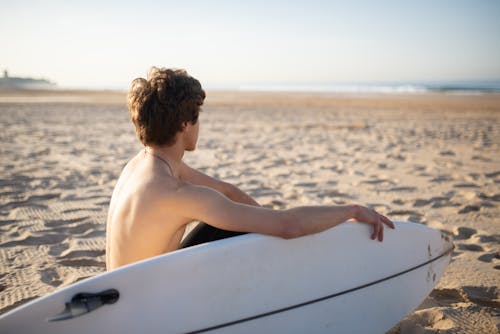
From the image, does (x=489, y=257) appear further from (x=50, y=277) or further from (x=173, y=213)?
(x=50, y=277)

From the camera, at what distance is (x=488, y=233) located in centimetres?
295

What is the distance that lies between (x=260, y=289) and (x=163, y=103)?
890 mm

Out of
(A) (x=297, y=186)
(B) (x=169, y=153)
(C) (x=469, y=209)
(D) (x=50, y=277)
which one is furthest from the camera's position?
(A) (x=297, y=186)

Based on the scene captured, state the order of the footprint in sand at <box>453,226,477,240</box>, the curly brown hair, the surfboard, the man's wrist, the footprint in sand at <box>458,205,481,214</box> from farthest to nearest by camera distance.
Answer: the footprint in sand at <box>458,205,481,214</box> < the footprint in sand at <box>453,226,477,240</box> < the man's wrist < the curly brown hair < the surfboard

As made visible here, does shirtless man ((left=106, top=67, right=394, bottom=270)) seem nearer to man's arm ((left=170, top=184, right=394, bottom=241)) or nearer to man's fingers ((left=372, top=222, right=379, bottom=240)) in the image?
man's arm ((left=170, top=184, right=394, bottom=241))

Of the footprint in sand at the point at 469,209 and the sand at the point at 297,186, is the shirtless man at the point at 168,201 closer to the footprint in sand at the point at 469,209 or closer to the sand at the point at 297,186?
the sand at the point at 297,186

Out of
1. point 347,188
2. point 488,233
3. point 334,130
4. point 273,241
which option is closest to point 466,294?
point 488,233

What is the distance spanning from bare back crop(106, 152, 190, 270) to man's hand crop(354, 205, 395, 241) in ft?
2.61

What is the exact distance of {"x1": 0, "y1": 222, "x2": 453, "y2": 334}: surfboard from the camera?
1332 millimetres

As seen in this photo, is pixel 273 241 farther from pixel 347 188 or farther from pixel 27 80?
pixel 27 80

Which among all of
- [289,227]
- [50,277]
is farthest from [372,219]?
[50,277]

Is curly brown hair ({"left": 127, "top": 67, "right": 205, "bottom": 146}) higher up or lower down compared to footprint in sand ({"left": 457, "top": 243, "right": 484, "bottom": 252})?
higher up

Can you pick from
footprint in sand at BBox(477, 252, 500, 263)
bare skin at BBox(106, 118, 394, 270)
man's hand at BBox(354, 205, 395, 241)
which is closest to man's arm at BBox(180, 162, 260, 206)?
bare skin at BBox(106, 118, 394, 270)

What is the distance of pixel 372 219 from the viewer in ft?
5.61
